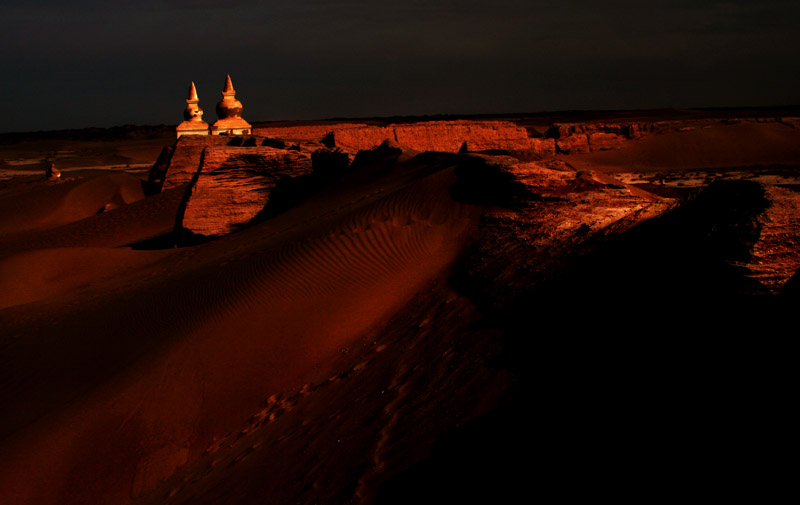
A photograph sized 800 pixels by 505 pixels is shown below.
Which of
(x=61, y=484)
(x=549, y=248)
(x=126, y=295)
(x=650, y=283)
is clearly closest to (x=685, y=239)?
(x=650, y=283)

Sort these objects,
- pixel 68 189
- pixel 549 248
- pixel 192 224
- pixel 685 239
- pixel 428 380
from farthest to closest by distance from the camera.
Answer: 1. pixel 68 189
2. pixel 192 224
3. pixel 549 248
4. pixel 428 380
5. pixel 685 239

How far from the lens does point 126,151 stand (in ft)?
197

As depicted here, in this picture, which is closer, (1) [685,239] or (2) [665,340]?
(2) [665,340]

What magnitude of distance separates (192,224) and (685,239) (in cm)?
1003

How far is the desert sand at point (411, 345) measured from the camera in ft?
10.8

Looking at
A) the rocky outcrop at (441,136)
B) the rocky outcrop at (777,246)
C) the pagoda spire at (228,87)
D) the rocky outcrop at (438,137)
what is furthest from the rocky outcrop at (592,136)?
the rocky outcrop at (777,246)

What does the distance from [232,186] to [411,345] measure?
8740 mm

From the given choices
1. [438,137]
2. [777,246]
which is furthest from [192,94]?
[777,246]

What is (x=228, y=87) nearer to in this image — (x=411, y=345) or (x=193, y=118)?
(x=193, y=118)

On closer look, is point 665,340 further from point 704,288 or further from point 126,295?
point 126,295

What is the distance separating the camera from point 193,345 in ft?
21.6

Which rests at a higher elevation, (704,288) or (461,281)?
(704,288)

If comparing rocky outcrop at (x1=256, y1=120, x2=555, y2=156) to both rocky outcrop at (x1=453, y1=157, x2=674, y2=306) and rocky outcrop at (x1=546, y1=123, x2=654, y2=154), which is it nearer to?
rocky outcrop at (x1=546, y1=123, x2=654, y2=154)

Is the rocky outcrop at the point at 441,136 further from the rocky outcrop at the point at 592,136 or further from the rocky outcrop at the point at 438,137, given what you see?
the rocky outcrop at the point at 592,136
